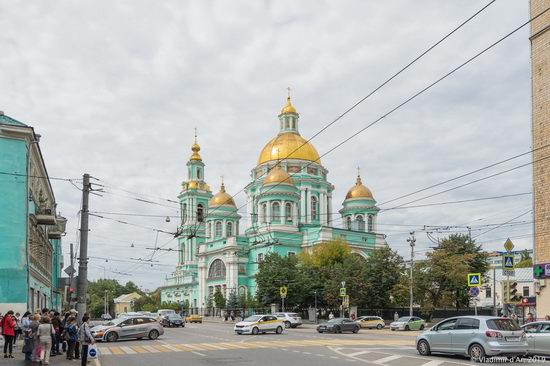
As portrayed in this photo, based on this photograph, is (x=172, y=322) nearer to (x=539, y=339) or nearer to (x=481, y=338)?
(x=539, y=339)

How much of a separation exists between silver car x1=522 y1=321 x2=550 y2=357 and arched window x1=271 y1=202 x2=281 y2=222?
227ft

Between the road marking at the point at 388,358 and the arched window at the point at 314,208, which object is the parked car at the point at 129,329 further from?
the arched window at the point at 314,208

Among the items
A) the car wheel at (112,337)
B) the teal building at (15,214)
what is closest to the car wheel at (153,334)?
the car wheel at (112,337)

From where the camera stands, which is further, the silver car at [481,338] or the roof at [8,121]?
the roof at [8,121]

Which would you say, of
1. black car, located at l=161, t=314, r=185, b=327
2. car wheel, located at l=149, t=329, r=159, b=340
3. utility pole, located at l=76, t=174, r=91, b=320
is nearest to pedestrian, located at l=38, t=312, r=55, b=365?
utility pole, located at l=76, t=174, r=91, b=320

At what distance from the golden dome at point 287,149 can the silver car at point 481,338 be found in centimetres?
7562

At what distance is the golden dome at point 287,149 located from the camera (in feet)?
315

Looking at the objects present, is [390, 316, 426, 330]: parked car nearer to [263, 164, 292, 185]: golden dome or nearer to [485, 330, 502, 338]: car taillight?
[485, 330, 502, 338]: car taillight

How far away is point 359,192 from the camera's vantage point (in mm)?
100562

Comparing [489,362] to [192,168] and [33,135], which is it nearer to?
[33,135]

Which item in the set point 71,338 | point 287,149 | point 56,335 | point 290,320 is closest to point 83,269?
point 71,338

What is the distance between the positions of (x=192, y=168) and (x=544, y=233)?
285ft

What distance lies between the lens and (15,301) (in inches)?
1351

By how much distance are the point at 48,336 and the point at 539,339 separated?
1501 cm
